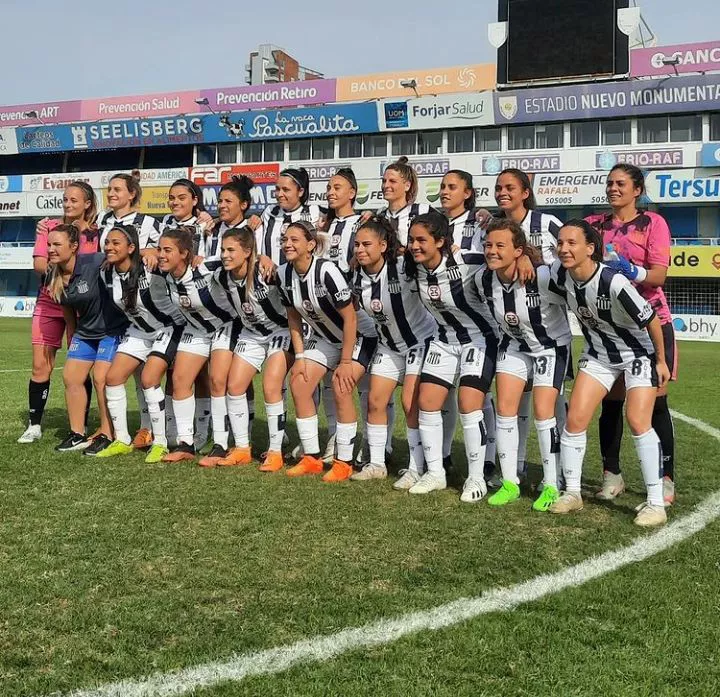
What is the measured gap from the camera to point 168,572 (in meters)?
3.58

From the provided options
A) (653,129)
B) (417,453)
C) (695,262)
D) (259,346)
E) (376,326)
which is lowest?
(417,453)

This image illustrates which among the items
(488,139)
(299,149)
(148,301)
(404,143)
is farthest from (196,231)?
(299,149)

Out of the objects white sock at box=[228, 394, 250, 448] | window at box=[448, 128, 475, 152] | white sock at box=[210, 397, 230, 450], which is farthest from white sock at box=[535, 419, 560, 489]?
window at box=[448, 128, 475, 152]

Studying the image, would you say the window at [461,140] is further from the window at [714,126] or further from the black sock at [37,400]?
the black sock at [37,400]

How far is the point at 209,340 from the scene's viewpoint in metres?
6.25

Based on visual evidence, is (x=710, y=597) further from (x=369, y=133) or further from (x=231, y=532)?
(x=369, y=133)

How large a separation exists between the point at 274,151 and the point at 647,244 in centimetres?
3709

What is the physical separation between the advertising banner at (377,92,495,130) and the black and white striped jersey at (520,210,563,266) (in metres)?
31.7

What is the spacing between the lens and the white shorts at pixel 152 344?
6270 millimetres

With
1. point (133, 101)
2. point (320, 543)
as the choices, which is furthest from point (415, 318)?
point (133, 101)

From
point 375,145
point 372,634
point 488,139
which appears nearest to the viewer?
point 372,634

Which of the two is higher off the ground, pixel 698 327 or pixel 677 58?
pixel 677 58

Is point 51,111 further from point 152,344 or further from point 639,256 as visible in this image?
point 639,256

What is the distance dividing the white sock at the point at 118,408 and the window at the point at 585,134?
104ft
